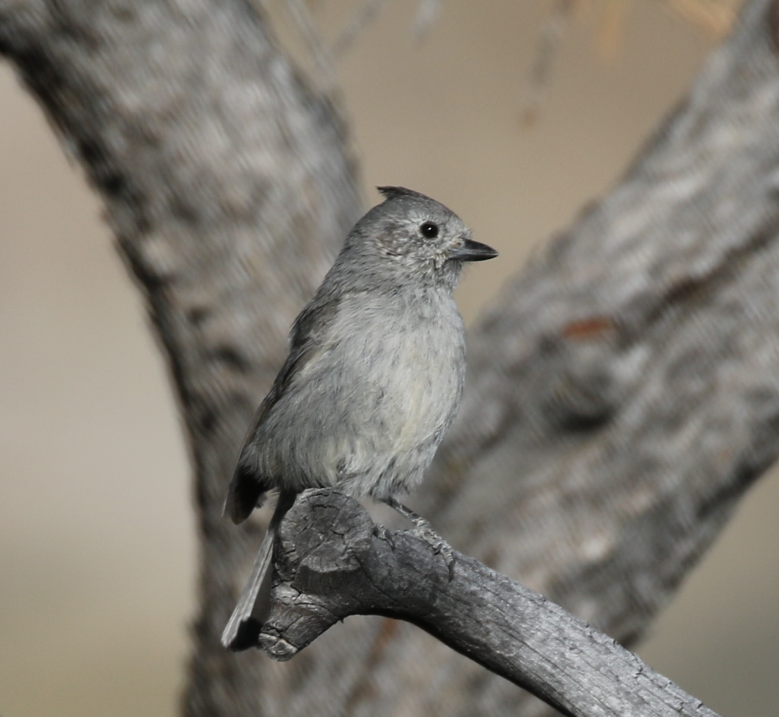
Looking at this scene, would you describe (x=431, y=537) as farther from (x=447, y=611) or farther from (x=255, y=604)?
(x=255, y=604)

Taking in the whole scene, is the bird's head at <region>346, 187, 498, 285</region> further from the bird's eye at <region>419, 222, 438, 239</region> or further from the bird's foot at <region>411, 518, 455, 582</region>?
the bird's foot at <region>411, 518, 455, 582</region>

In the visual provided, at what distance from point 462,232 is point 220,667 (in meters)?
2.00

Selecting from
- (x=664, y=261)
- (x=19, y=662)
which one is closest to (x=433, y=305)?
(x=664, y=261)

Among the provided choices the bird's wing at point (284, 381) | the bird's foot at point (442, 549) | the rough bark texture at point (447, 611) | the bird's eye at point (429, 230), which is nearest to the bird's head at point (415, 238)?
the bird's eye at point (429, 230)

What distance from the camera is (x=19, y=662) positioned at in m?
9.05

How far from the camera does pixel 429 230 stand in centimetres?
382

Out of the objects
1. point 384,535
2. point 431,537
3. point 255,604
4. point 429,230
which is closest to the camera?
point 384,535

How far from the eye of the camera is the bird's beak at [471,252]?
372cm

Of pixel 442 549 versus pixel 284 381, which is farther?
pixel 284 381

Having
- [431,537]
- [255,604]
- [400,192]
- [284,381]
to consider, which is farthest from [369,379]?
[255,604]

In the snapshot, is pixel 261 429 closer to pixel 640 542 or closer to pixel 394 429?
pixel 394 429

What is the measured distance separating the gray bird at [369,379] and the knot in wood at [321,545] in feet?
1.90

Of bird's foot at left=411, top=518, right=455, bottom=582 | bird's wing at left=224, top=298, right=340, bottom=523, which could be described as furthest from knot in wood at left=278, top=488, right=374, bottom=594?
bird's wing at left=224, top=298, right=340, bottom=523

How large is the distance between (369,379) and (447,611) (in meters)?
0.87
